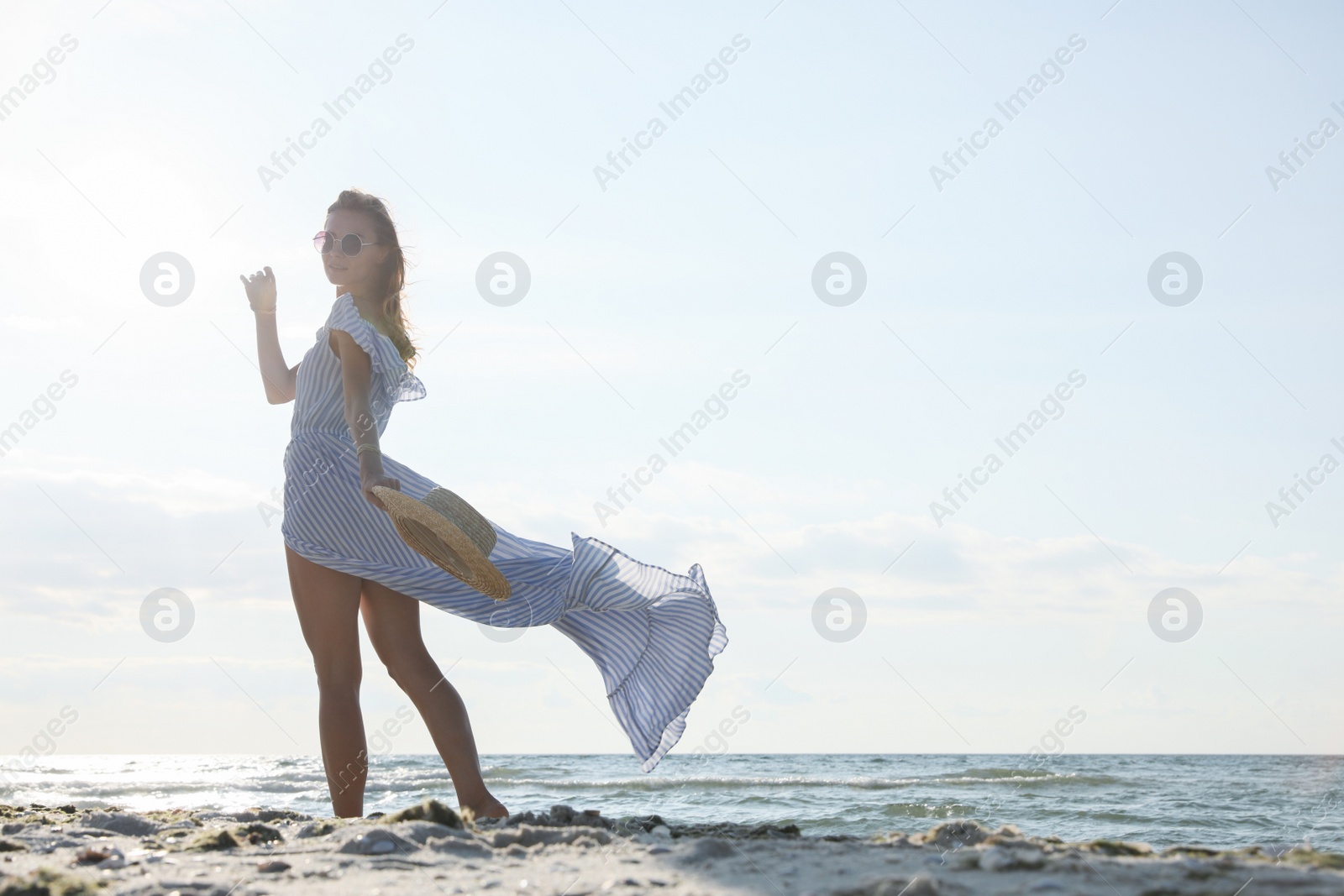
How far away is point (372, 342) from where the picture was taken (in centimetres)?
333

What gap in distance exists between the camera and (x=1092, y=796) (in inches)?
478

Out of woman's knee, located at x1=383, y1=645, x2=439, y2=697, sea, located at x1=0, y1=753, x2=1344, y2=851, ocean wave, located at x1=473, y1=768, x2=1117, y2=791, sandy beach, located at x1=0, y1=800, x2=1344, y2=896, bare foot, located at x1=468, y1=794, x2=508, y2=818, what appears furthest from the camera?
ocean wave, located at x1=473, y1=768, x2=1117, y2=791

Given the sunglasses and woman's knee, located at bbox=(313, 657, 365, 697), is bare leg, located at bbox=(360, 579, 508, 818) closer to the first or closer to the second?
woman's knee, located at bbox=(313, 657, 365, 697)

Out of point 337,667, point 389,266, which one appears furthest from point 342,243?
point 337,667

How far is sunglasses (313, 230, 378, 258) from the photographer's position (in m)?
3.53

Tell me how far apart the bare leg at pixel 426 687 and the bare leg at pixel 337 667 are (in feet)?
0.26

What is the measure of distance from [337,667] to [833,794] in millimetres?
10340

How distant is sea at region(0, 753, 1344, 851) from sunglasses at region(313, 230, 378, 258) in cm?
328

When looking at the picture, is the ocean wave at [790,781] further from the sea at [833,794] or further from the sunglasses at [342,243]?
the sunglasses at [342,243]

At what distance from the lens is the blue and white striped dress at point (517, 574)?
11.1 feet

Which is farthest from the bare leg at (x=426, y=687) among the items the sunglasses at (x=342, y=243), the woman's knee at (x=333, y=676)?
the sunglasses at (x=342, y=243)

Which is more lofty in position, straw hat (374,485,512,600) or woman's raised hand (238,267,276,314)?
woman's raised hand (238,267,276,314)

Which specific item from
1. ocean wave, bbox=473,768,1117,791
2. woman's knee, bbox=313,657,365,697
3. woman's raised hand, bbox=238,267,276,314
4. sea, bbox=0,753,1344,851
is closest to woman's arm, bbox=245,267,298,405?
woman's raised hand, bbox=238,267,276,314

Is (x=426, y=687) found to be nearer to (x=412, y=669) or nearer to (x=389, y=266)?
(x=412, y=669)
